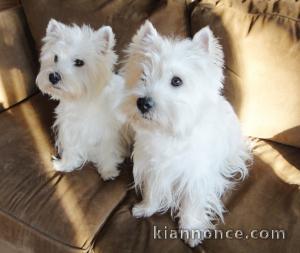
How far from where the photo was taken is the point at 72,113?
1.48m

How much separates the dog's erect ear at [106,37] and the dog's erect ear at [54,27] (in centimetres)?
16

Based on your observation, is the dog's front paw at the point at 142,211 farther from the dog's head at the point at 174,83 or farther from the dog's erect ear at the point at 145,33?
the dog's erect ear at the point at 145,33

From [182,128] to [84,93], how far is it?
49 centimetres

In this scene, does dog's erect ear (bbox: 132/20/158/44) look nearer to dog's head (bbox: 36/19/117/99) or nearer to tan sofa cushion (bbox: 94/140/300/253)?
dog's head (bbox: 36/19/117/99)

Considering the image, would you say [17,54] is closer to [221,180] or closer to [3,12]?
[3,12]

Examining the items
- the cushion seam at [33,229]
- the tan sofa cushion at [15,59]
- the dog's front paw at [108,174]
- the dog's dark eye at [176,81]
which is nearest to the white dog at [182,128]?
the dog's dark eye at [176,81]

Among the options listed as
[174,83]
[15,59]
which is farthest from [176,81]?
[15,59]

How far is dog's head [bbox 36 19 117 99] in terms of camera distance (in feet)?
4.48

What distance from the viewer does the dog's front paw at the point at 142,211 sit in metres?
1.35

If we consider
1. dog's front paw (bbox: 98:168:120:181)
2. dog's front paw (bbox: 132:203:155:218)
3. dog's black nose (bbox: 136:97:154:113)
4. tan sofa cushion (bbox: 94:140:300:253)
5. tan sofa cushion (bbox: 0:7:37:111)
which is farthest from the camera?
tan sofa cushion (bbox: 0:7:37:111)

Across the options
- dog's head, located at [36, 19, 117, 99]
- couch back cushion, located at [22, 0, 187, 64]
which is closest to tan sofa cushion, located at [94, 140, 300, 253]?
dog's head, located at [36, 19, 117, 99]

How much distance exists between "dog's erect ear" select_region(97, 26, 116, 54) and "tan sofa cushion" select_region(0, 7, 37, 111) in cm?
61

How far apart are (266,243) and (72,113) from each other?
2.96 feet

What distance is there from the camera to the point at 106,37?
1375 mm
